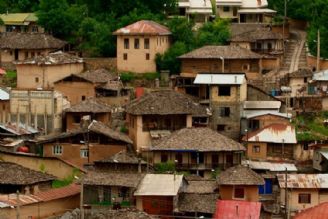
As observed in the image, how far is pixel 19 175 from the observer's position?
43.0 metres

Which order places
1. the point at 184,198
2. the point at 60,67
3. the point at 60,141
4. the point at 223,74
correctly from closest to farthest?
1. the point at 184,198
2. the point at 60,141
3. the point at 223,74
4. the point at 60,67

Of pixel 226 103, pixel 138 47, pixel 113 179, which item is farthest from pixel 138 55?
pixel 113 179

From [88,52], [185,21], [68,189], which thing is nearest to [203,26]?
[185,21]

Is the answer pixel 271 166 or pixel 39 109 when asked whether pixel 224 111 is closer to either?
pixel 271 166

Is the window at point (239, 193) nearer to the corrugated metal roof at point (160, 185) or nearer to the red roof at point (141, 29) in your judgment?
the corrugated metal roof at point (160, 185)

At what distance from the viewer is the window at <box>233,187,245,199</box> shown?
42.8 m

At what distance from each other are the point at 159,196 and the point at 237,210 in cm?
300

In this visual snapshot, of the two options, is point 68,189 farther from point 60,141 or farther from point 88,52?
point 88,52

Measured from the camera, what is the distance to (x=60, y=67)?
179 ft

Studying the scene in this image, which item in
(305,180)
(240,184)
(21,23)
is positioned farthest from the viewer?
(21,23)

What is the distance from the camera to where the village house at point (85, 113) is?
4962cm

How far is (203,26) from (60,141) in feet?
51.3

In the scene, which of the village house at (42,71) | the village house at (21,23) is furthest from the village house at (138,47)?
the village house at (21,23)

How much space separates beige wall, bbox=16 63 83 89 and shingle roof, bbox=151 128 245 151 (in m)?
9.73
